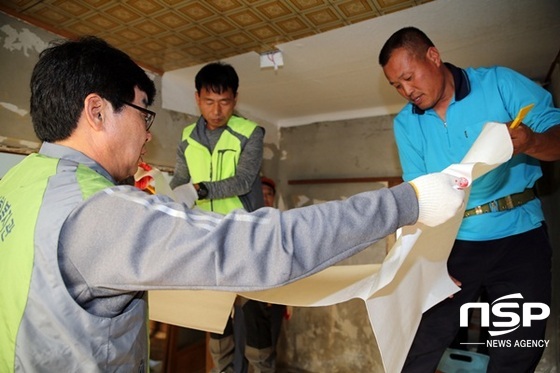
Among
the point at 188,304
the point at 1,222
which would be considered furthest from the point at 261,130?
the point at 1,222

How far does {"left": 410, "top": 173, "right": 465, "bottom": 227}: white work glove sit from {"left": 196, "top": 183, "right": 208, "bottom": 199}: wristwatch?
101 centimetres

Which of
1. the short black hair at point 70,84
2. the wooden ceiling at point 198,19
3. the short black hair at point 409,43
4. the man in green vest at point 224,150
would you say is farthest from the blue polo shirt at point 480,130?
the short black hair at point 70,84

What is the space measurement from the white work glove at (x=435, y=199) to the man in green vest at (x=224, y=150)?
1005 mm

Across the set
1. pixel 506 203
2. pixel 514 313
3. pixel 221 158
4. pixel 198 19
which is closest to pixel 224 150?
pixel 221 158

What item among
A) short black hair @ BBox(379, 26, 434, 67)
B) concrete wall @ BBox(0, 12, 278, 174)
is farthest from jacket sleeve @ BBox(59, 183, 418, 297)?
concrete wall @ BBox(0, 12, 278, 174)

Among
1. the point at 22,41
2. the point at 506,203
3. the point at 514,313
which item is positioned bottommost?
the point at 514,313

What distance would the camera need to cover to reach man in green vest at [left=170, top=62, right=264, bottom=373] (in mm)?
1611

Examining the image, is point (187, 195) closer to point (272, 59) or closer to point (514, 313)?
point (272, 59)

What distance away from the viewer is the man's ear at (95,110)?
2.23ft

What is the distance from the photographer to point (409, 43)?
130 centimetres

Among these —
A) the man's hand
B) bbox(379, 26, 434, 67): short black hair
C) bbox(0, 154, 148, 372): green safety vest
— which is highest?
bbox(379, 26, 434, 67): short black hair

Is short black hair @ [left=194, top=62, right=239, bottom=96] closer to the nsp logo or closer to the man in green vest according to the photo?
the man in green vest

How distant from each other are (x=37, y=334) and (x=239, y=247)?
0.35 m

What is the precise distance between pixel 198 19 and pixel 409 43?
0.87 metres
